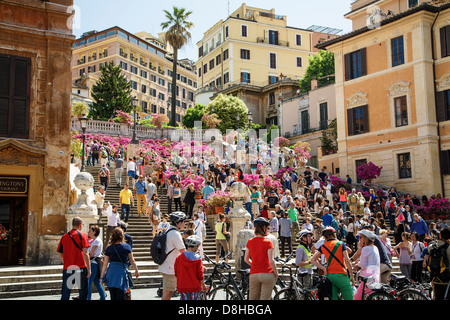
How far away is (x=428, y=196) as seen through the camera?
91.9ft

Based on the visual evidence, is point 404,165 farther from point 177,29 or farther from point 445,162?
point 177,29

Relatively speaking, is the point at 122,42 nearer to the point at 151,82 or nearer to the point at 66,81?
the point at 151,82

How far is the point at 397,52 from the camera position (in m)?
31.0

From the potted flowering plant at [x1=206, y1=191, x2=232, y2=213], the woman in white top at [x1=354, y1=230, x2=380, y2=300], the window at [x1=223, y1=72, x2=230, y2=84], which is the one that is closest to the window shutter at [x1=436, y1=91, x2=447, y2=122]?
the potted flowering plant at [x1=206, y1=191, x2=232, y2=213]

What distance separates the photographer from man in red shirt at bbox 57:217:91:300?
29.0 ft

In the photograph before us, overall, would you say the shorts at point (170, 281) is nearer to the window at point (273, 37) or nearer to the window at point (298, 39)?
the window at point (273, 37)

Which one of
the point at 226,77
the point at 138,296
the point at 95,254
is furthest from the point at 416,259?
the point at 226,77

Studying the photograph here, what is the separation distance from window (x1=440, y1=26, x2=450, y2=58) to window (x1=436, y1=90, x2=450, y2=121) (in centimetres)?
237

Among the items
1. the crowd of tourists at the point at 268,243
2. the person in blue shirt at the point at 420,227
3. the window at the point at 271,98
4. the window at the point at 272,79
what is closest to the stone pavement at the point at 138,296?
the crowd of tourists at the point at 268,243

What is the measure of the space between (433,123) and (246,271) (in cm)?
2328

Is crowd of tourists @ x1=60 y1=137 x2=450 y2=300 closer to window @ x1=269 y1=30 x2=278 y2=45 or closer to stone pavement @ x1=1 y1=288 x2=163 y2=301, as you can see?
stone pavement @ x1=1 y1=288 x2=163 y2=301

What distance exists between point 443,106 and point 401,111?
2527 millimetres
